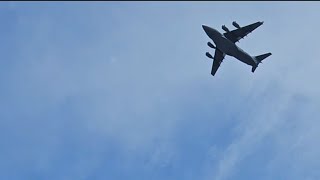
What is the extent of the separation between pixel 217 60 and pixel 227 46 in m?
16.6

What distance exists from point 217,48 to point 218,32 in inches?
307

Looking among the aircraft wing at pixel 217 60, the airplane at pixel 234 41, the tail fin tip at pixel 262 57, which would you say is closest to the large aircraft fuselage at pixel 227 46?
the airplane at pixel 234 41

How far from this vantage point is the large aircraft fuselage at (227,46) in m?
155

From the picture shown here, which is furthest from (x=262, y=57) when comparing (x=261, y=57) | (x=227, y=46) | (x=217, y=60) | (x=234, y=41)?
(x=217, y=60)

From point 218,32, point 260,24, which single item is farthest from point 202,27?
point 260,24

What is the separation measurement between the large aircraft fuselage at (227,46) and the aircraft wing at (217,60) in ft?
38.6

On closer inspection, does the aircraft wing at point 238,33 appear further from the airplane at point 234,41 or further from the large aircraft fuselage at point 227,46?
the large aircraft fuselage at point 227,46

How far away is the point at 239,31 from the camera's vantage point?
158875mm

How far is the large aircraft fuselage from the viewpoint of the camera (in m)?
155

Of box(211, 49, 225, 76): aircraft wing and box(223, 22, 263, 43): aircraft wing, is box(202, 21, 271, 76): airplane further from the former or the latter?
box(211, 49, 225, 76): aircraft wing

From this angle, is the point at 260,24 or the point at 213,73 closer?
the point at 260,24

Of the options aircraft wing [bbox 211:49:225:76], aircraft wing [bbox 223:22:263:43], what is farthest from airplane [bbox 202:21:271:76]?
aircraft wing [bbox 211:49:225:76]

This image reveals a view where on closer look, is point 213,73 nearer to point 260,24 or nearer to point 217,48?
point 217,48

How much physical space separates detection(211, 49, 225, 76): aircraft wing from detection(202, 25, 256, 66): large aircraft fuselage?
11766mm
